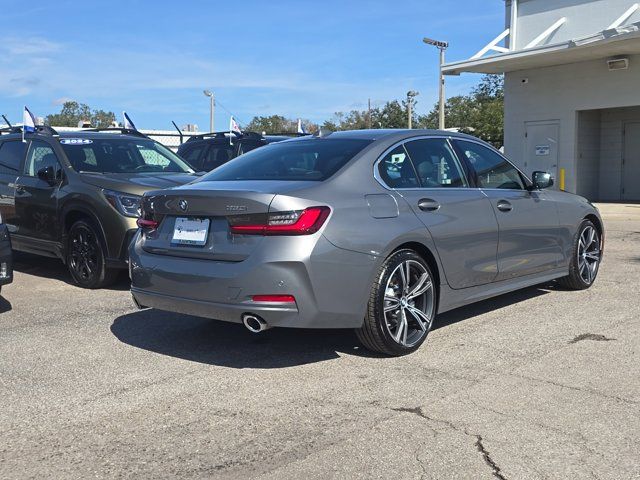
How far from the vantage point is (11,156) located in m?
9.22

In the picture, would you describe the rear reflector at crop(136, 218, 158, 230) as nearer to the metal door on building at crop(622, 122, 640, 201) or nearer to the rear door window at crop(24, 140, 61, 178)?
the rear door window at crop(24, 140, 61, 178)

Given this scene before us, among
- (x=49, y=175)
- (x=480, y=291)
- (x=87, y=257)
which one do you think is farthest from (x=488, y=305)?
(x=49, y=175)

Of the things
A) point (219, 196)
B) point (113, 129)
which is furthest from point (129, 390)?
point (113, 129)

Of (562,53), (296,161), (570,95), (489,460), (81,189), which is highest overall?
(562,53)

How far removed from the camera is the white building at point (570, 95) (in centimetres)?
2072

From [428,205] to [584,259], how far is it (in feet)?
9.84

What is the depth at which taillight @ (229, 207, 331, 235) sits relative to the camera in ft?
14.9

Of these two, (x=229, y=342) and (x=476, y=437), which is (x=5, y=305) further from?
(x=476, y=437)

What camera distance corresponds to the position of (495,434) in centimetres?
375

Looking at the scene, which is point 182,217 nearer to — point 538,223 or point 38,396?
point 38,396

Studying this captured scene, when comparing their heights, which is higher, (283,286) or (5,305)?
(283,286)

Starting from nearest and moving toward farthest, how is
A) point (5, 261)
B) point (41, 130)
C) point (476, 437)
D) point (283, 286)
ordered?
point (476, 437), point (283, 286), point (5, 261), point (41, 130)

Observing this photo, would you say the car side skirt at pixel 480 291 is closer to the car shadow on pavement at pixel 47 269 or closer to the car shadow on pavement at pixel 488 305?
the car shadow on pavement at pixel 488 305

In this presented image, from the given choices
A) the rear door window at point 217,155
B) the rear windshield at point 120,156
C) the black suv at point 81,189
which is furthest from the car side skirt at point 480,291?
the rear door window at point 217,155
